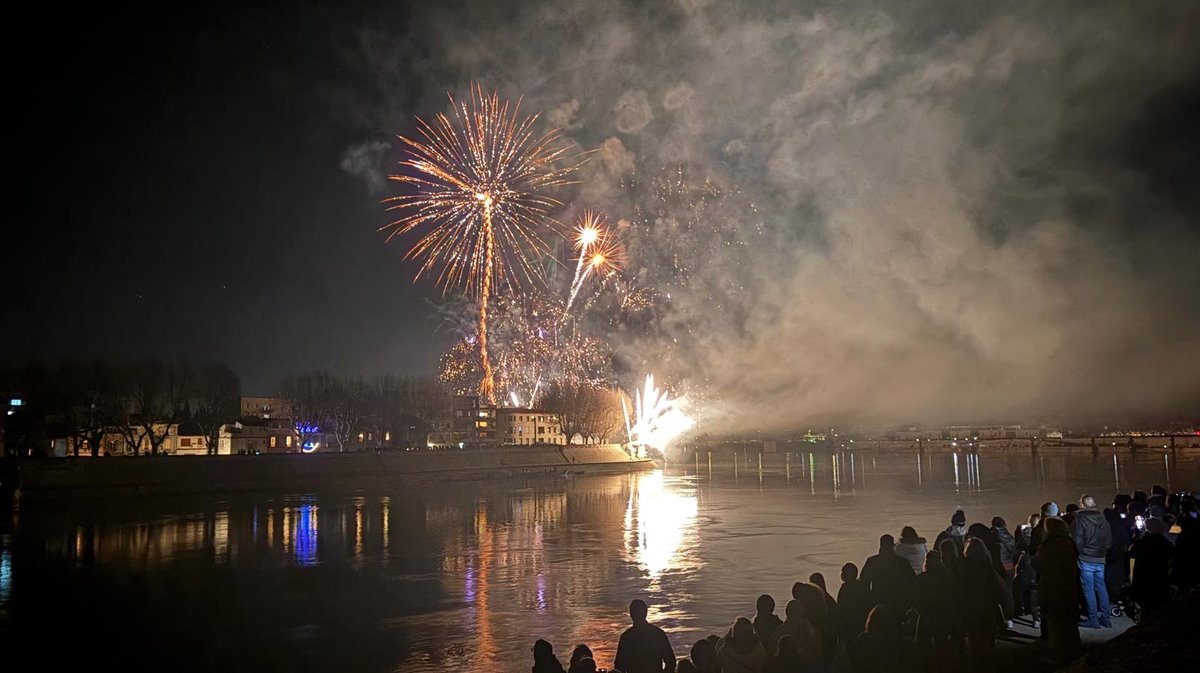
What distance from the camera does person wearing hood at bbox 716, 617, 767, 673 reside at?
8695mm

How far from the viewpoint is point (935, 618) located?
10391 mm

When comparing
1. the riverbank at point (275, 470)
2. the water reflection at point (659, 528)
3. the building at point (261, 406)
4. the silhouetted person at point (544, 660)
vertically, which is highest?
the building at point (261, 406)

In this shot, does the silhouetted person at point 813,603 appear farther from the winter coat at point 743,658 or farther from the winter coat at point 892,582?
the winter coat at point 892,582

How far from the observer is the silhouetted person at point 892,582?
33.9 ft

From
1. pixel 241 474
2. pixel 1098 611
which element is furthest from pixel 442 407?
pixel 1098 611

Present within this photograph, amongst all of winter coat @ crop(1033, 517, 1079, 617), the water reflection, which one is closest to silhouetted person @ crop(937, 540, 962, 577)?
winter coat @ crop(1033, 517, 1079, 617)

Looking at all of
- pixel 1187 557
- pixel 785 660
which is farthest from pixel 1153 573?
pixel 785 660

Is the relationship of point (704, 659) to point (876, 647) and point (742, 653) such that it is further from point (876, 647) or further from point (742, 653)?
point (876, 647)

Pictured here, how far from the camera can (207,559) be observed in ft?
91.3

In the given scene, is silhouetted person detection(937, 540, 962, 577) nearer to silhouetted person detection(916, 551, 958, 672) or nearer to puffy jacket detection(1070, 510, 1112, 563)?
silhouetted person detection(916, 551, 958, 672)

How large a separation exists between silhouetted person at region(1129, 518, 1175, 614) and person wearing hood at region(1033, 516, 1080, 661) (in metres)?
1.30

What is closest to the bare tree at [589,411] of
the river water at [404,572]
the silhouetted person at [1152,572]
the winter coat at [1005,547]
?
the river water at [404,572]

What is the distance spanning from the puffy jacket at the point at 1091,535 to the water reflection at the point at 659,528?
42.4ft

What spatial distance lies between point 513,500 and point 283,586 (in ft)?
106
